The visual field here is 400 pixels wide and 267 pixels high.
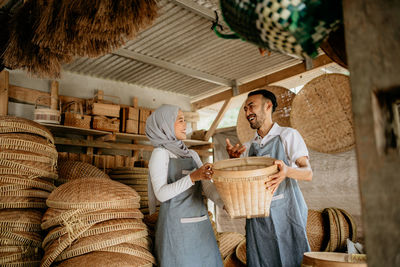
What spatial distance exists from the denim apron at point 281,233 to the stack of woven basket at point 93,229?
0.82m

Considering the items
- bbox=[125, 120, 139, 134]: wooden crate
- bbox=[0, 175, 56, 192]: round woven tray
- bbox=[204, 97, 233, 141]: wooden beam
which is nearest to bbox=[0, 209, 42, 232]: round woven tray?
bbox=[0, 175, 56, 192]: round woven tray

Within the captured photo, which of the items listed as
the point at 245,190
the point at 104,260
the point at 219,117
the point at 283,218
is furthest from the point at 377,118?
the point at 219,117

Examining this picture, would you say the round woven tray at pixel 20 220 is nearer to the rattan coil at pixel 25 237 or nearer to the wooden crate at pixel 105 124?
the rattan coil at pixel 25 237

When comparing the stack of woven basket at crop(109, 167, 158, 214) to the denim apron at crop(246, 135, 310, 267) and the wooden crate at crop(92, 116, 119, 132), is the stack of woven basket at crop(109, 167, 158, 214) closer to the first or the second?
the wooden crate at crop(92, 116, 119, 132)

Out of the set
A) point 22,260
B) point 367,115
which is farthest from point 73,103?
point 367,115

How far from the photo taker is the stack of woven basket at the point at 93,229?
210 cm

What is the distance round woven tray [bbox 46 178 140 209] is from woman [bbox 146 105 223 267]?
0.26 meters

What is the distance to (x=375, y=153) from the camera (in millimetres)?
632

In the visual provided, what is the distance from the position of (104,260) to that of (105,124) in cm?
325

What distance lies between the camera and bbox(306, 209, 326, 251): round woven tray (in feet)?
11.8

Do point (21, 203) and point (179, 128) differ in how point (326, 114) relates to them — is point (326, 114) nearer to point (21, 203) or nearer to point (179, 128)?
point (179, 128)

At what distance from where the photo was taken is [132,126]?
5.36 meters

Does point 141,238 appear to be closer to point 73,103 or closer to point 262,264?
point 262,264

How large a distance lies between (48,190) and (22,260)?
2.03ft
